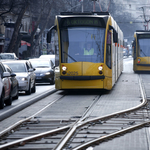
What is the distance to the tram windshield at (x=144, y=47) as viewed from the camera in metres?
35.8

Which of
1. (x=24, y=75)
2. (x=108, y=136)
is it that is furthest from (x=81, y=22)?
(x=108, y=136)

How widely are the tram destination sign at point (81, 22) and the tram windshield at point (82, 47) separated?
250mm

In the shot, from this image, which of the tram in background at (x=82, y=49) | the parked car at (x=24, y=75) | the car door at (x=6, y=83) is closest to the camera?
the car door at (x=6, y=83)

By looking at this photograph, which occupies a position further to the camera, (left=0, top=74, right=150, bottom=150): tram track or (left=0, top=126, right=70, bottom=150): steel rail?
(left=0, top=74, right=150, bottom=150): tram track

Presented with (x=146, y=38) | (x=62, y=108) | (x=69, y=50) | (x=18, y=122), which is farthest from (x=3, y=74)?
(x=146, y=38)

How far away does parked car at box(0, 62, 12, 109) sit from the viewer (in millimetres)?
13680

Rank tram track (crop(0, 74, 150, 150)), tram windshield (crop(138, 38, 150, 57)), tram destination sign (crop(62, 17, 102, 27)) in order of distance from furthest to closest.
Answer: tram windshield (crop(138, 38, 150, 57)) < tram destination sign (crop(62, 17, 102, 27)) < tram track (crop(0, 74, 150, 150))

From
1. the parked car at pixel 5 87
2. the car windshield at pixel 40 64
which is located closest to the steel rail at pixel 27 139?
the parked car at pixel 5 87

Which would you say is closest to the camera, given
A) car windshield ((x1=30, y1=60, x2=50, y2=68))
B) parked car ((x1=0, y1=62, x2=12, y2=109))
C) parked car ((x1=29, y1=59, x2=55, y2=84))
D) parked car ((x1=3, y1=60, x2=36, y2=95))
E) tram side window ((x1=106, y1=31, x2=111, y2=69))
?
parked car ((x1=0, y1=62, x2=12, y2=109))

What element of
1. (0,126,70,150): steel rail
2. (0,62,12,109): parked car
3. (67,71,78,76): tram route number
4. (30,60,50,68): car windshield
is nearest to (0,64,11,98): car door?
(0,62,12,109): parked car

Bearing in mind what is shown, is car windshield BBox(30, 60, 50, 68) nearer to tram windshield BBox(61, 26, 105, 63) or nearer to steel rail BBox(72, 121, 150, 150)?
tram windshield BBox(61, 26, 105, 63)

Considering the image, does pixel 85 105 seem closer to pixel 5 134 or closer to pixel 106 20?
pixel 106 20

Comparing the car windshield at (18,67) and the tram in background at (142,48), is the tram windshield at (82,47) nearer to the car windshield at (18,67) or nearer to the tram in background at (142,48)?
the car windshield at (18,67)

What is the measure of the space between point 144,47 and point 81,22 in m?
18.2
